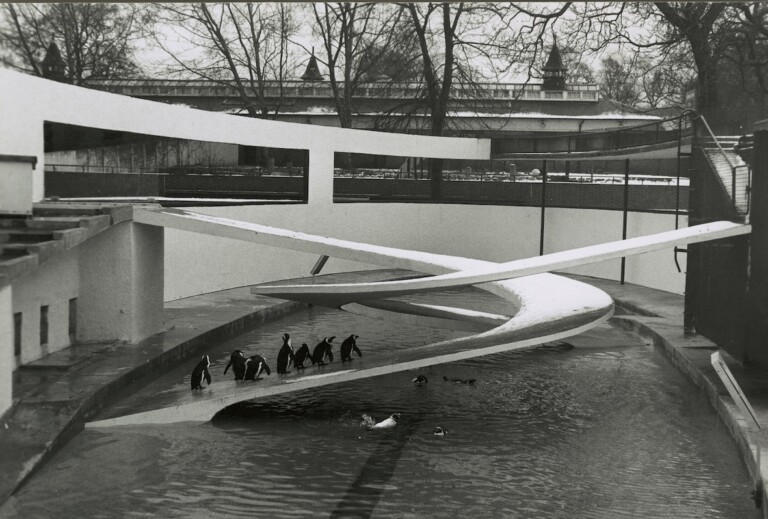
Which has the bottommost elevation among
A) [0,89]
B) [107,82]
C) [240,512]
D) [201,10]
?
[240,512]

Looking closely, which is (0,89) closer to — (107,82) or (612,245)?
(612,245)

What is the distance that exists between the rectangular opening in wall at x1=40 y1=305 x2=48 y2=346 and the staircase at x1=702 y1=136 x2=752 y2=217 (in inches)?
350

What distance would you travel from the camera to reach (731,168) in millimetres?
13367

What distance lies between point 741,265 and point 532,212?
13183mm

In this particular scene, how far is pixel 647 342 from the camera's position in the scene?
15609mm

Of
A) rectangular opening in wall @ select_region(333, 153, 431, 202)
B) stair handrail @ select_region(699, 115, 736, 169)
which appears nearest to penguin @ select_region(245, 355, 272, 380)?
stair handrail @ select_region(699, 115, 736, 169)

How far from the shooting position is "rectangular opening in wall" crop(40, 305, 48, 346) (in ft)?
39.9

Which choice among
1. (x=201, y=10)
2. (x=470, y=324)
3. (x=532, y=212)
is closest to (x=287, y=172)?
(x=532, y=212)

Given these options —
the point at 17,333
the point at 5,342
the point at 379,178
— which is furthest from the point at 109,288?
the point at 379,178

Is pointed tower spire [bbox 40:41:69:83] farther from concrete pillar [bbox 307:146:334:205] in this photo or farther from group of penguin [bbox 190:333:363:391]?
group of penguin [bbox 190:333:363:391]

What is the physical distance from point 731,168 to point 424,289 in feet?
15.6

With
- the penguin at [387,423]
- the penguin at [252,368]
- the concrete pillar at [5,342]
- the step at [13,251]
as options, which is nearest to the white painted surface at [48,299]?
the step at [13,251]

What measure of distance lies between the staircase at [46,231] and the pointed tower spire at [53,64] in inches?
690

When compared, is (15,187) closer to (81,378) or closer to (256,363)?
(81,378)
